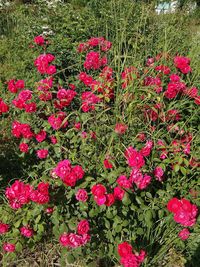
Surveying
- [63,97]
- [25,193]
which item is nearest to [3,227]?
[25,193]

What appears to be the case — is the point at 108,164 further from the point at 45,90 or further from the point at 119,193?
the point at 45,90

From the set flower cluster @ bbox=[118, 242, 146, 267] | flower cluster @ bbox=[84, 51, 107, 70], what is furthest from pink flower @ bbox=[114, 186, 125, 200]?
flower cluster @ bbox=[84, 51, 107, 70]

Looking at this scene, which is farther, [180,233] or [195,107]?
[195,107]

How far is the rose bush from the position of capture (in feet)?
5.31

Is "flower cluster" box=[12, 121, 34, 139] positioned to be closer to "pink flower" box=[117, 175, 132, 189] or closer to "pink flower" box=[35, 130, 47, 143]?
"pink flower" box=[35, 130, 47, 143]

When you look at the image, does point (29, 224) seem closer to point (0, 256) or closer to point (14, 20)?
point (0, 256)

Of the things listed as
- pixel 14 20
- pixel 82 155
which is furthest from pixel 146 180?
pixel 14 20

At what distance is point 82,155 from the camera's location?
78.5 inches

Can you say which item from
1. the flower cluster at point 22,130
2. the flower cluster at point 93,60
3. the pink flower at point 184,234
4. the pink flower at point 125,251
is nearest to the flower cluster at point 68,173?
the pink flower at point 125,251

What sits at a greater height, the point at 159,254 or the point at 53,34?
the point at 53,34

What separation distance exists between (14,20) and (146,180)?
182 inches

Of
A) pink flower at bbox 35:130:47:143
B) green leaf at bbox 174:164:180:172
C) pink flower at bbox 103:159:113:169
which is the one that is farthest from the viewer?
pink flower at bbox 35:130:47:143

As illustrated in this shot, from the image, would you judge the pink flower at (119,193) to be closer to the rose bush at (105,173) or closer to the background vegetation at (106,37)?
the rose bush at (105,173)

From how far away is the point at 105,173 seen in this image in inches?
69.5
